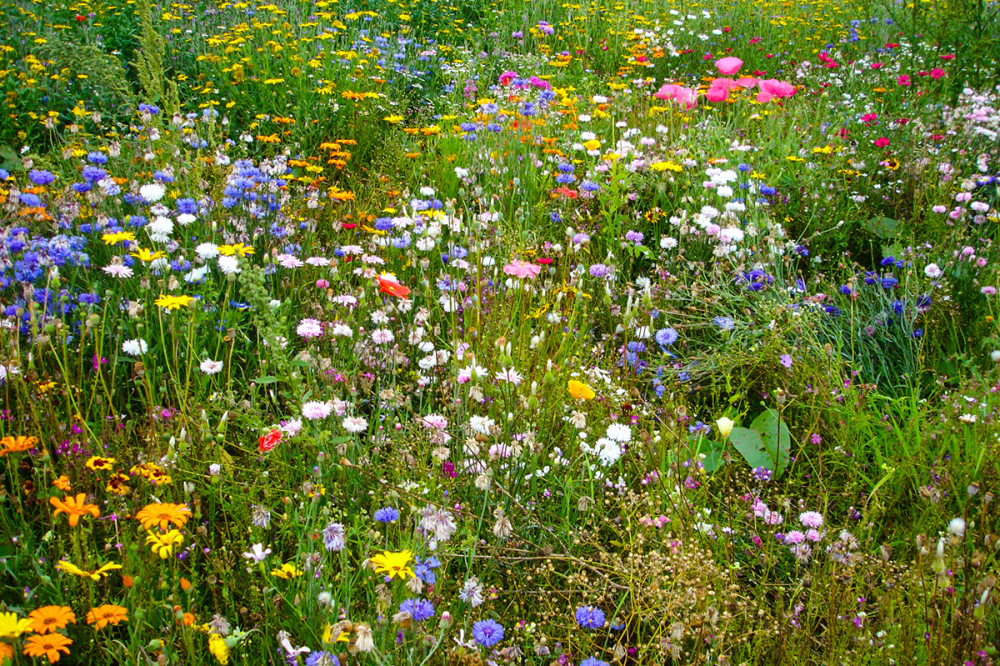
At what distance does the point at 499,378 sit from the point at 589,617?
0.63 m

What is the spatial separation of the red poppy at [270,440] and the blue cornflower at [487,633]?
0.56m

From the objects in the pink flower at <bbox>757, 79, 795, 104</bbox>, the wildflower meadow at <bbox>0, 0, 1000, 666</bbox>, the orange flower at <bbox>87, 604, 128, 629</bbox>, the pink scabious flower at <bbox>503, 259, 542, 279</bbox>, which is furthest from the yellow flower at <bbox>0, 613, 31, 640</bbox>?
the pink flower at <bbox>757, 79, 795, 104</bbox>

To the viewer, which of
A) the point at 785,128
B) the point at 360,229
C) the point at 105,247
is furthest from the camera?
the point at 785,128

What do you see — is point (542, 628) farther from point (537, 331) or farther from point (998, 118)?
point (998, 118)

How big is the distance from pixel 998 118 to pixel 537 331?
242cm

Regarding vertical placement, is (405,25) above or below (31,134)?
above

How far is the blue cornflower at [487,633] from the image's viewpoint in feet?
4.04

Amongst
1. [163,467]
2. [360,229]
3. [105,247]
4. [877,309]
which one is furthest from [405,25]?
[163,467]

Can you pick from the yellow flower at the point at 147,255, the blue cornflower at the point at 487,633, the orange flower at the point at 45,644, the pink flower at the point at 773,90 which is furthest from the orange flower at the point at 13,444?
the pink flower at the point at 773,90

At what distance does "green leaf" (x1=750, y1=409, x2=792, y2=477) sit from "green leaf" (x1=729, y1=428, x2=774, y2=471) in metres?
0.01

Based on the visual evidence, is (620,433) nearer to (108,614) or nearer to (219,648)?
(219,648)

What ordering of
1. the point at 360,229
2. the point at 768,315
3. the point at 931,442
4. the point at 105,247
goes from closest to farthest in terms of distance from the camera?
the point at 931,442 < the point at 768,315 < the point at 105,247 < the point at 360,229

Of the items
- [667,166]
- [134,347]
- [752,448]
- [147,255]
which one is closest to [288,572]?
[134,347]

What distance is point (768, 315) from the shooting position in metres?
2.32
